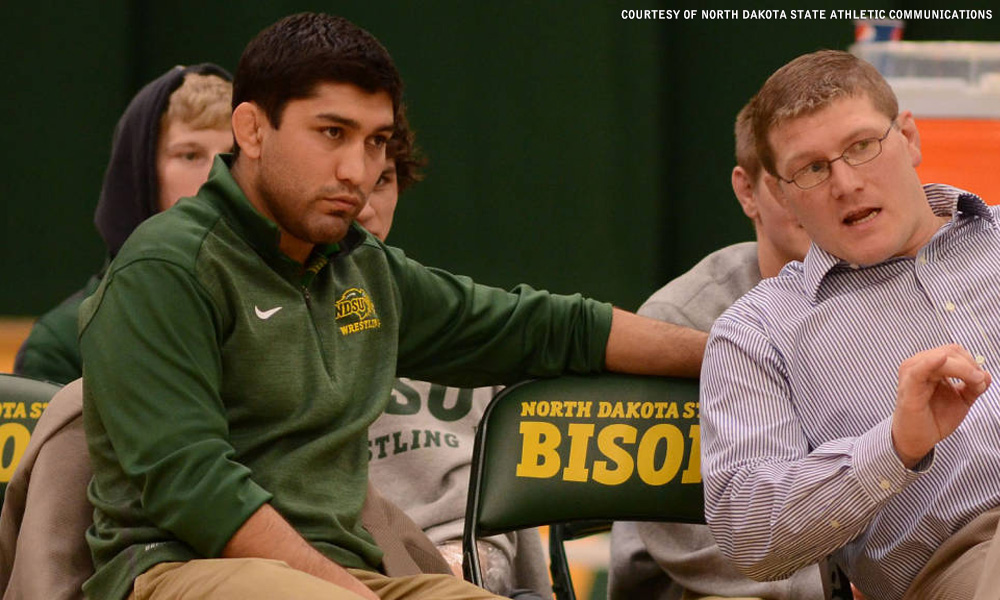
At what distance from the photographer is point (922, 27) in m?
5.59

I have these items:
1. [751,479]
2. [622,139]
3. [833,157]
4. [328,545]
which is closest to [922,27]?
[622,139]

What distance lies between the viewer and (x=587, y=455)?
104 inches

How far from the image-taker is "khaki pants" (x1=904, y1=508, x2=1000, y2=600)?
218cm

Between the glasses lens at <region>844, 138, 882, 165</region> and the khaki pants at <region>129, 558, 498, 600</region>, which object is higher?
the glasses lens at <region>844, 138, 882, 165</region>

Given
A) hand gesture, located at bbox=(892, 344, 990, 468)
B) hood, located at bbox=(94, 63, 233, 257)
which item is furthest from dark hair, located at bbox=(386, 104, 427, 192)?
hand gesture, located at bbox=(892, 344, 990, 468)

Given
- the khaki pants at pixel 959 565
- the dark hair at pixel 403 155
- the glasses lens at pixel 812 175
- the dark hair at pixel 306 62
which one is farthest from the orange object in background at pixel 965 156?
the dark hair at pixel 306 62

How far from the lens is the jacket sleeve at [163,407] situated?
2.04m

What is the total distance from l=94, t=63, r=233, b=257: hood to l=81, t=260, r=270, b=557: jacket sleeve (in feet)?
3.84

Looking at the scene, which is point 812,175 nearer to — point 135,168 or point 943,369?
point 943,369

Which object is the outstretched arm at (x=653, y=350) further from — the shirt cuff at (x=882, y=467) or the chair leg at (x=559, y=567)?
the shirt cuff at (x=882, y=467)

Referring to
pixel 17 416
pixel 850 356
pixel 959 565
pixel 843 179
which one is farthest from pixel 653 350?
pixel 17 416

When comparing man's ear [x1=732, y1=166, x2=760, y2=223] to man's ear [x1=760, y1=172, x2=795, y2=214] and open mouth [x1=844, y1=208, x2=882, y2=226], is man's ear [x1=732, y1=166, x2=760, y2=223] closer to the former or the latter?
man's ear [x1=760, y1=172, x2=795, y2=214]

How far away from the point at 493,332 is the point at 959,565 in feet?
3.23

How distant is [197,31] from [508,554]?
3974 mm
